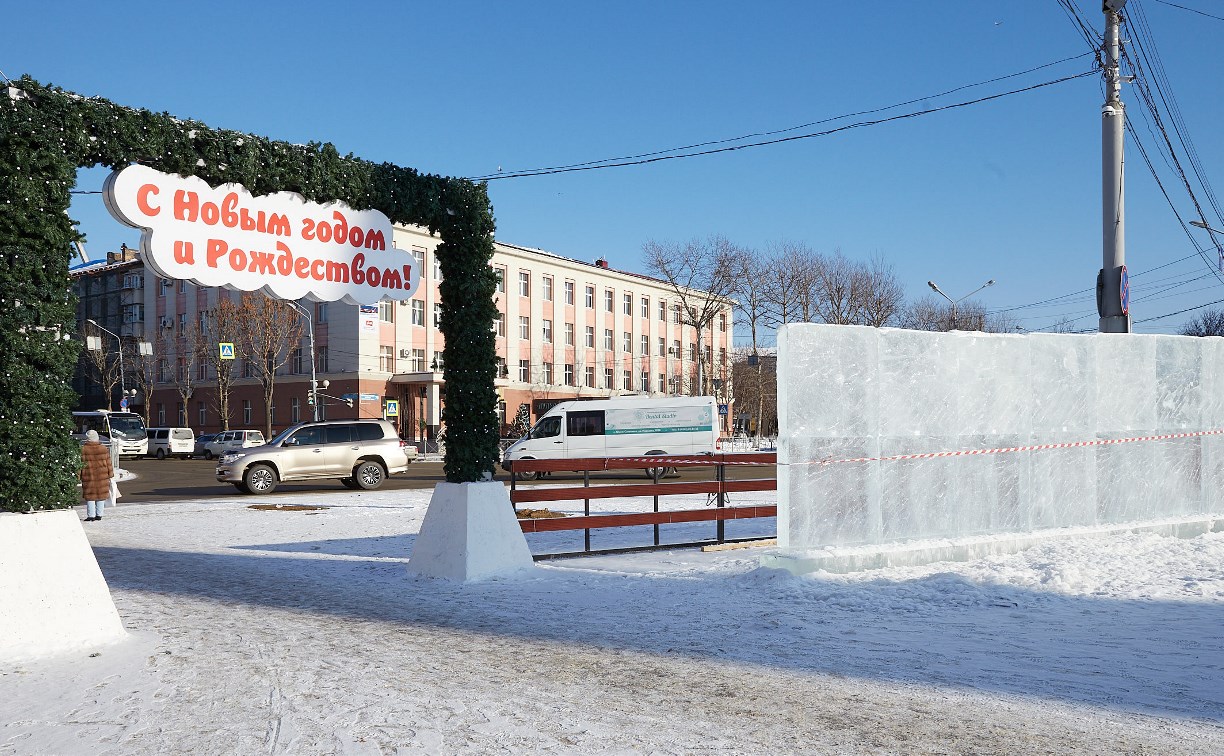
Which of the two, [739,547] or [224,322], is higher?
[224,322]

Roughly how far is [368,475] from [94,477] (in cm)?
906

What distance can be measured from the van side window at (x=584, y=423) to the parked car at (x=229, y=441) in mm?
24043

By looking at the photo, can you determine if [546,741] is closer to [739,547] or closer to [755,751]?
[755,751]

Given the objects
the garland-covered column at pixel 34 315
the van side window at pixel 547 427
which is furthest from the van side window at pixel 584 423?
the garland-covered column at pixel 34 315

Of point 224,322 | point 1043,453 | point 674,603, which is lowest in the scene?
point 674,603

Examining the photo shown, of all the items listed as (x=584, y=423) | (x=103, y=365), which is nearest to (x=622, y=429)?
(x=584, y=423)

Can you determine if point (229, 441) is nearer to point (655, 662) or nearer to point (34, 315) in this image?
point (34, 315)

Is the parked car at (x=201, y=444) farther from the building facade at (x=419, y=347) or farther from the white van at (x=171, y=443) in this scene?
the building facade at (x=419, y=347)

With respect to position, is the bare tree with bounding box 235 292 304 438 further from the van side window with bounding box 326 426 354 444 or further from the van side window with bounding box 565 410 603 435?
the van side window with bounding box 326 426 354 444

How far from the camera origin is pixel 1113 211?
13.8 metres

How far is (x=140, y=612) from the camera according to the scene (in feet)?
27.7

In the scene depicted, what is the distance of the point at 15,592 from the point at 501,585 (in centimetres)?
430

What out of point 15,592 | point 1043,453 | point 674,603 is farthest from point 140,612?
point 1043,453

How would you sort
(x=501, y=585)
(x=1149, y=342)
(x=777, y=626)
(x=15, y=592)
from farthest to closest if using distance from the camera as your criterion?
1. (x=1149, y=342)
2. (x=501, y=585)
3. (x=777, y=626)
4. (x=15, y=592)
